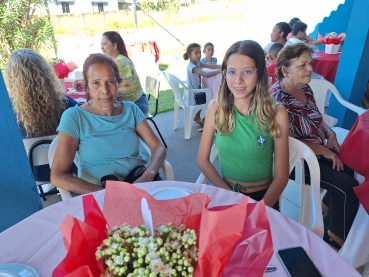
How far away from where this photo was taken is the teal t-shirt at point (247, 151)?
1581mm

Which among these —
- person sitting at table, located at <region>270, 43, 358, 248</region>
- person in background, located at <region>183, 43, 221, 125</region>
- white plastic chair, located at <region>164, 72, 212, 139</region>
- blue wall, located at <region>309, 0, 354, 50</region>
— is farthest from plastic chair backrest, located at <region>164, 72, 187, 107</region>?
blue wall, located at <region>309, 0, 354, 50</region>

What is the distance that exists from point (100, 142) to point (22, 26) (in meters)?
5.83

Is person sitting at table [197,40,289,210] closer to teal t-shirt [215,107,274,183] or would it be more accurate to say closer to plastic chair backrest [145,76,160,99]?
teal t-shirt [215,107,274,183]

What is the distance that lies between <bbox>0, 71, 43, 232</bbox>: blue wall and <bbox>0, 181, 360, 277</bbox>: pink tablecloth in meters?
0.60

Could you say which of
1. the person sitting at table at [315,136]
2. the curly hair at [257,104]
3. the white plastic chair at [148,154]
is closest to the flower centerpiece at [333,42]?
the person sitting at table at [315,136]

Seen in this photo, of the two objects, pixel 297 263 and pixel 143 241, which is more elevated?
pixel 143 241

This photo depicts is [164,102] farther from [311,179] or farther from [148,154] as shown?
[311,179]

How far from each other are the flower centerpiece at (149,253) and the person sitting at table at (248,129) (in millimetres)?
1050

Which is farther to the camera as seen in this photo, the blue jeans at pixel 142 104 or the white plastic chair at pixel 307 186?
the blue jeans at pixel 142 104

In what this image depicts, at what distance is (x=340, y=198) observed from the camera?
6.03ft

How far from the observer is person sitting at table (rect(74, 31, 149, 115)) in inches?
125

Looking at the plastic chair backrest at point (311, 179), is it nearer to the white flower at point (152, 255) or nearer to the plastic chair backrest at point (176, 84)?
the white flower at point (152, 255)

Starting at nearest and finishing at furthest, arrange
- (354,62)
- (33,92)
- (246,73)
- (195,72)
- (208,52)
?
1. (246,73)
2. (33,92)
3. (354,62)
4. (195,72)
5. (208,52)

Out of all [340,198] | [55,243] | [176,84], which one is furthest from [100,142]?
[176,84]
